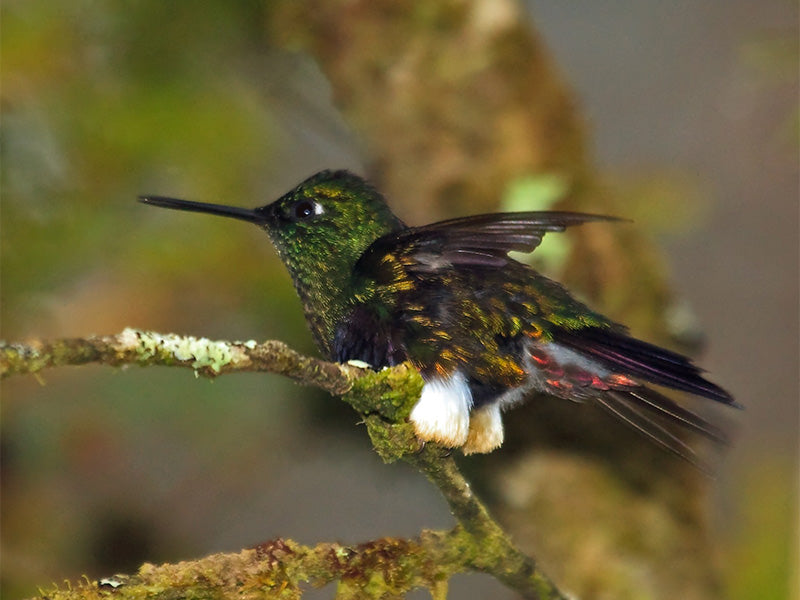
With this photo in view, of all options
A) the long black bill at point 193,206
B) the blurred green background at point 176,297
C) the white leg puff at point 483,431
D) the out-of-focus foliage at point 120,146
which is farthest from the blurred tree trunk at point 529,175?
the long black bill at point 193,206

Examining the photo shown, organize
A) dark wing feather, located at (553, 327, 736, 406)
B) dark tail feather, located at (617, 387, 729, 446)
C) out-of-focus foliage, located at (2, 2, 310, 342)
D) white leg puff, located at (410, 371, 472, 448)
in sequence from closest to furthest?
white leg puff, located at (410, 371, 472, 448)
dark wing feather, located at (553, 327, 736, 406)
dark tail feather, located at (617, 387, 729, 446)
out-of-focus foliage, located at (2, 2, 310, 342)

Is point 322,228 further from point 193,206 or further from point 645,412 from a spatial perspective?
point 645,412

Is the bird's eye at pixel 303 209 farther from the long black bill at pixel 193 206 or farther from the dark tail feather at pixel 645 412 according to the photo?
the dark tail feather at pixel 645 412

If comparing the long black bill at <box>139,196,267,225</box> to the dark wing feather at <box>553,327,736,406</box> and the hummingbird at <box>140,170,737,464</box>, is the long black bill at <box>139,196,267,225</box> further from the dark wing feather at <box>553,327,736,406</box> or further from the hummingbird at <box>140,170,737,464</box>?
the dark wing feather at <box>553,327,736,406</box>

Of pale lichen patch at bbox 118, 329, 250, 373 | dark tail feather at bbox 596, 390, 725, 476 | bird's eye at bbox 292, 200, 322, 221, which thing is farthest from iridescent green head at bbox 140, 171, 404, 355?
pale lichen patch at bbox 118, 329, 250, 373

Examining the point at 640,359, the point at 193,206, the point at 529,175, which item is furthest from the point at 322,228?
the point at 529,175
